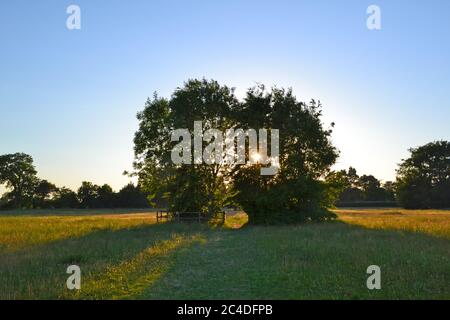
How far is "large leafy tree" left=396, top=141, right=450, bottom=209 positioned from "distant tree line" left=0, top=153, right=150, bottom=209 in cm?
7249

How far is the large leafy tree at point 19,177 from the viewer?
128500 millimetres

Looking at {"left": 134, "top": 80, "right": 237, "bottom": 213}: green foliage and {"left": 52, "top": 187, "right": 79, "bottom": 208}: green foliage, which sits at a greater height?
{"left": 134, "top": 80, "right": 237, "bottom": 213}: green foliage

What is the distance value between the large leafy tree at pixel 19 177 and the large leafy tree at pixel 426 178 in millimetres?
104411

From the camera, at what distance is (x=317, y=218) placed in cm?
5181

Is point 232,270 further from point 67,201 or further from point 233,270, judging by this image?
point 67,201

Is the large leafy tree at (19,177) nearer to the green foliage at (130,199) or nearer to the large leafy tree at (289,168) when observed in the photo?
the green foliage at (130,199)

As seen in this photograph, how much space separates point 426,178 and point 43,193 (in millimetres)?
109464

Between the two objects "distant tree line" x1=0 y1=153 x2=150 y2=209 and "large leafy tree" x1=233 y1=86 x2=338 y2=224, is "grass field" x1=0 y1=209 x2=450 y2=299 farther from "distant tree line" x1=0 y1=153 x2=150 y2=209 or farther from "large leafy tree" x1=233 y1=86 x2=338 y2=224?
"distant tree line" x1=0 y1=153 x2=150 y2=209

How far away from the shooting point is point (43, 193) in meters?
137

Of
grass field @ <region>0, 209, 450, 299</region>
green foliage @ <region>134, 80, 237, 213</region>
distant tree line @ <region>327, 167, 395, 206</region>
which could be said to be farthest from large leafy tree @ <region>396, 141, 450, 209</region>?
grass field @ <region>0, 209, 450, 299</region>

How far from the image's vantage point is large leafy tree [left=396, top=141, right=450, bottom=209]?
10438 cm

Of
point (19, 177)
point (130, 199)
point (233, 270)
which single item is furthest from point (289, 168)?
point (19, 177)

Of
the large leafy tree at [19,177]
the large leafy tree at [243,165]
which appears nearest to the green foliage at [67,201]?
the large leafy tree at [19,177]
